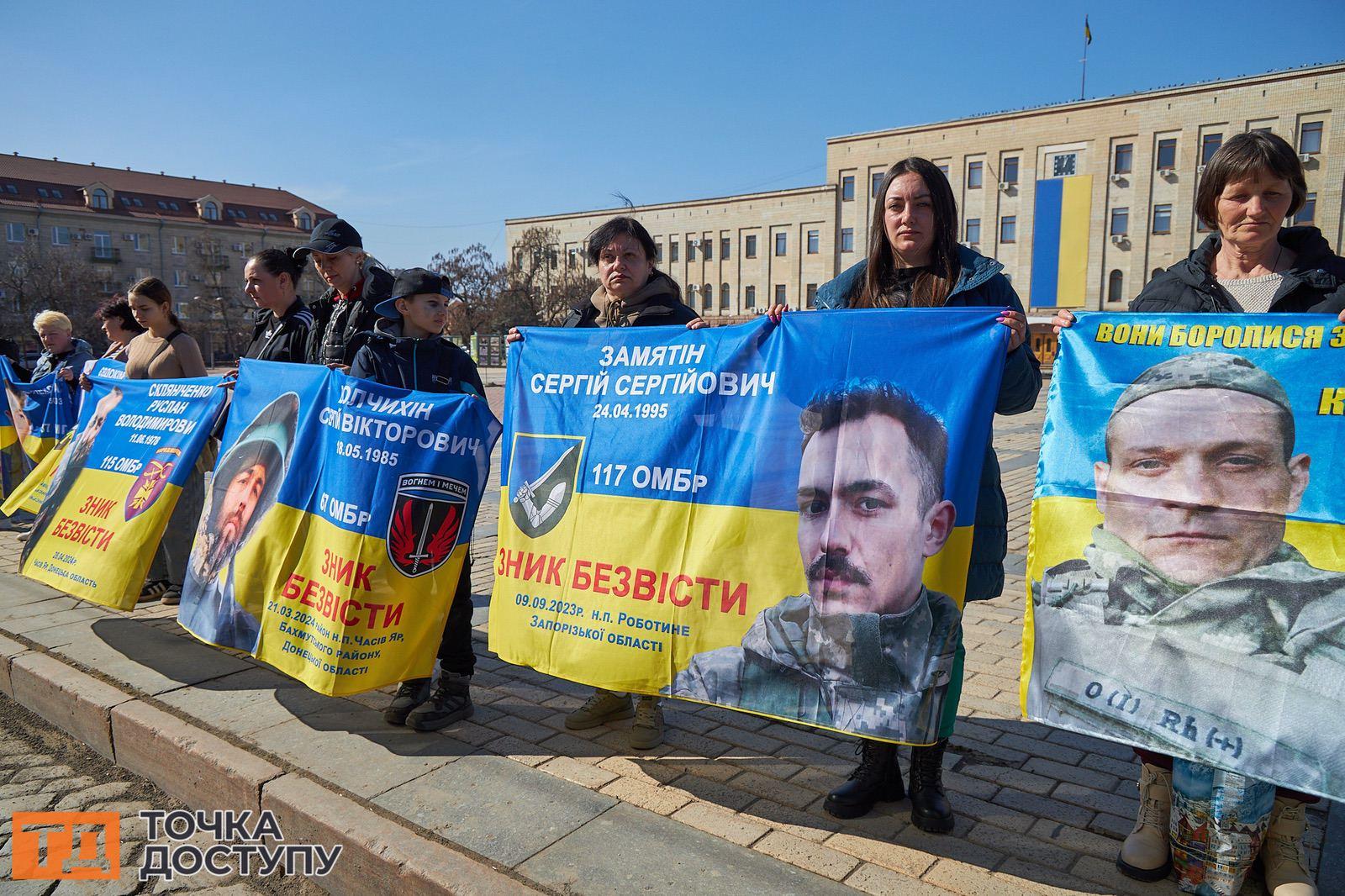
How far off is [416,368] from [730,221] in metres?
66.3

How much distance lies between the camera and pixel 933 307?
300 centimetres

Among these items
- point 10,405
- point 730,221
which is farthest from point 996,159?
point 10,405

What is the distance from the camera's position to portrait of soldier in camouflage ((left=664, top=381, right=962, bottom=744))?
282 cm

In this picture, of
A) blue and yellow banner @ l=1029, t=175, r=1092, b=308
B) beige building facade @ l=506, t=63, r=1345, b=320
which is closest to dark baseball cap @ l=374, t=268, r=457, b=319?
beige building facade @ l=506, t=63, r=1345, b=320

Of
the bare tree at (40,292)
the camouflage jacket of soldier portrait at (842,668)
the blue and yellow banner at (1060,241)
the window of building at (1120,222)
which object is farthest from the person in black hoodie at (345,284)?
the bare tree at (40,292)

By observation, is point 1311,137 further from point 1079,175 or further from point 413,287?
point 413,287

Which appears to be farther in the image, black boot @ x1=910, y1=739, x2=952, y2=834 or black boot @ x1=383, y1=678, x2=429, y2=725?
black boot @ x1=383, y1=678, x2=429, y2=725

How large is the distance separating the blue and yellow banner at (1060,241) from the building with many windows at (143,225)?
57.1m

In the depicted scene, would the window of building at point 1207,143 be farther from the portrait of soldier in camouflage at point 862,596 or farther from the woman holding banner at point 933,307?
the portrait of soldier in camouflage at point 862,596

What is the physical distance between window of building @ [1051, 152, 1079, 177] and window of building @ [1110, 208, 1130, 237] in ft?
11.6

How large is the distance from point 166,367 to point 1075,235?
186ft

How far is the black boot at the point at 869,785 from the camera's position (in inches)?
121

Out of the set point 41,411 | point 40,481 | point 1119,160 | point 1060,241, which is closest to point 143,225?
point 1060,241

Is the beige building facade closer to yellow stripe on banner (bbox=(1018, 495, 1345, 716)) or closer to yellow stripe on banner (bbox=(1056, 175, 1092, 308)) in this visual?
yellow stripe on banner (bbox=(1056, 175, 1092, 308))
